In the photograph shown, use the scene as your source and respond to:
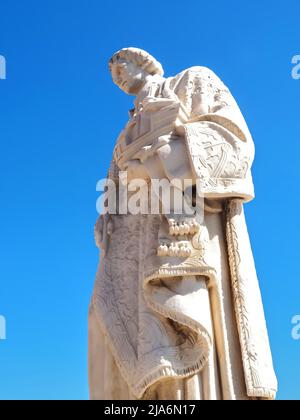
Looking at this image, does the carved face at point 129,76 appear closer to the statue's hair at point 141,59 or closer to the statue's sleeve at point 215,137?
the statue's hair at point 141,59

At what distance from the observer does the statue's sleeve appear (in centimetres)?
492

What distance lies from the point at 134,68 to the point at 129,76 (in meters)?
0.11

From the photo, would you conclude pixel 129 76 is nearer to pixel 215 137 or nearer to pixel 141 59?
pixel 141 59

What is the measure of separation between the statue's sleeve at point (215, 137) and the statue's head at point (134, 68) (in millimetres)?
656

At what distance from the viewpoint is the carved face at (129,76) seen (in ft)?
20.5

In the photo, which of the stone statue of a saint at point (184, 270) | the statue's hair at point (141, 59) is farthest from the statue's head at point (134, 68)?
the stone statue of a saint at point (184, 270)

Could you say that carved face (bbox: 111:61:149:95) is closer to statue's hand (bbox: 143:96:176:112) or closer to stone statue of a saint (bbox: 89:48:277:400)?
stone statue of a saint (bbox: 89:48:277:400)

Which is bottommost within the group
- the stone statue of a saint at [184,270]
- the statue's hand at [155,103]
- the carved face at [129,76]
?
the stone statue of a saint at [184,270]

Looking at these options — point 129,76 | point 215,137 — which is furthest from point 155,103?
point 129,76

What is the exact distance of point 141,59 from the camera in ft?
20.5

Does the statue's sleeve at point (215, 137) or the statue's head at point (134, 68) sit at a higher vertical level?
the statue's head at point (134, 68)
